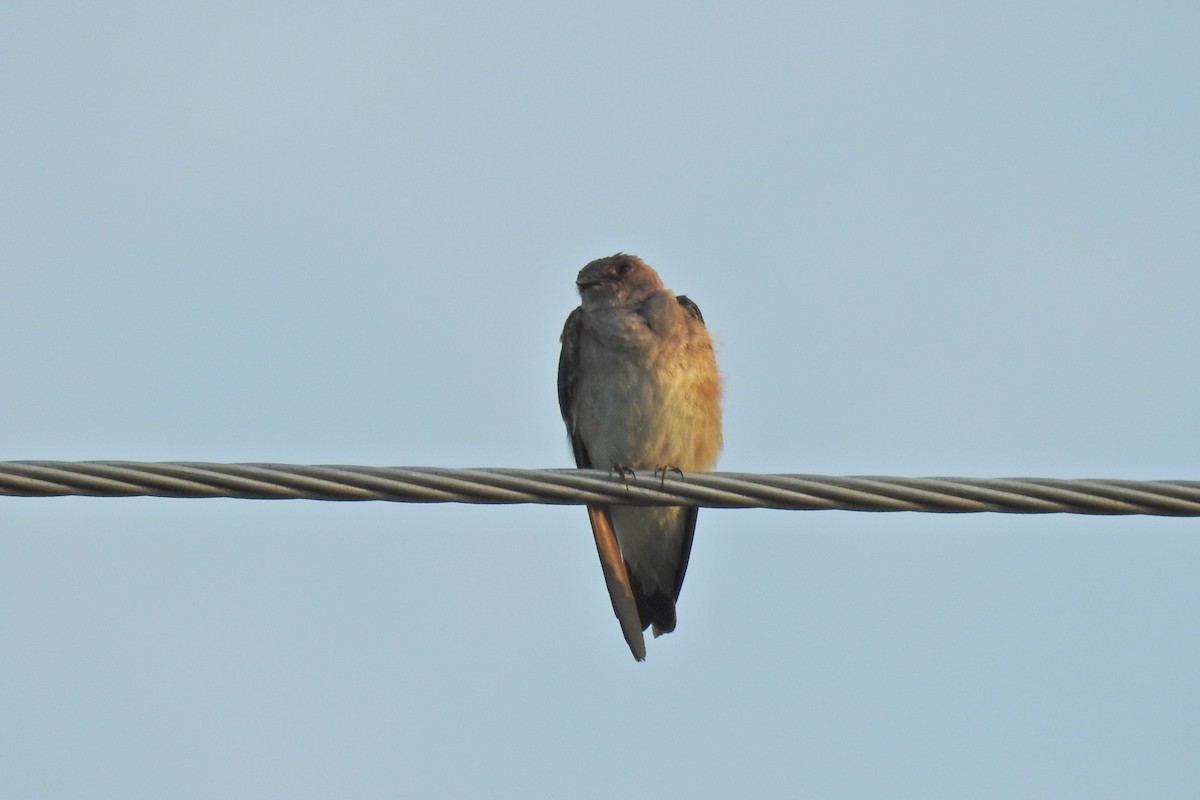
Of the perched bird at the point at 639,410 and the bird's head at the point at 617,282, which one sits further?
the bird's head at the point at 617,282

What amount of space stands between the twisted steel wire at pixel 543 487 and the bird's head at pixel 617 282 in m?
3.92

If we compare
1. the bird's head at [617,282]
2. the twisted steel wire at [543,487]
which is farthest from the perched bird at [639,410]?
the twisted steel wire at [543,487]

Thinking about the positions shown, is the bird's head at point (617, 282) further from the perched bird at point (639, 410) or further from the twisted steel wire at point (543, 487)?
the twisted steel wire at point (543, 487)

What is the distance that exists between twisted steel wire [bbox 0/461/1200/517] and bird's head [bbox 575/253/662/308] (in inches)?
154

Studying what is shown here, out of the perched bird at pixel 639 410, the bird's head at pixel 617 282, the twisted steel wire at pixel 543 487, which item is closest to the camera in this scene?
the twisted steel wire at pixel 543 487

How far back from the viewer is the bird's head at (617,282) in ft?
30.5

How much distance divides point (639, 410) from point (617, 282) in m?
1.13

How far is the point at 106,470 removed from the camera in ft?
16.1

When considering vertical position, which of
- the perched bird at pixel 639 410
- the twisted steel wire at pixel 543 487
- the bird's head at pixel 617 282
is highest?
the bird's head at pixel 617 282

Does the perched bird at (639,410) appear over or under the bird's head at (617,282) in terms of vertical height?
under

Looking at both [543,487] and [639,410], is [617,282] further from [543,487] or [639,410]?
[543,487]

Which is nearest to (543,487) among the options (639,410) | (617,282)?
(639,410)

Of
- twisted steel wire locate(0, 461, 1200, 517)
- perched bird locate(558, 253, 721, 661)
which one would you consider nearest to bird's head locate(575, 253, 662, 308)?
perched bird locate(558, 253, 721, 661)

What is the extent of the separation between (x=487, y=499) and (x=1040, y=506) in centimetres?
160
